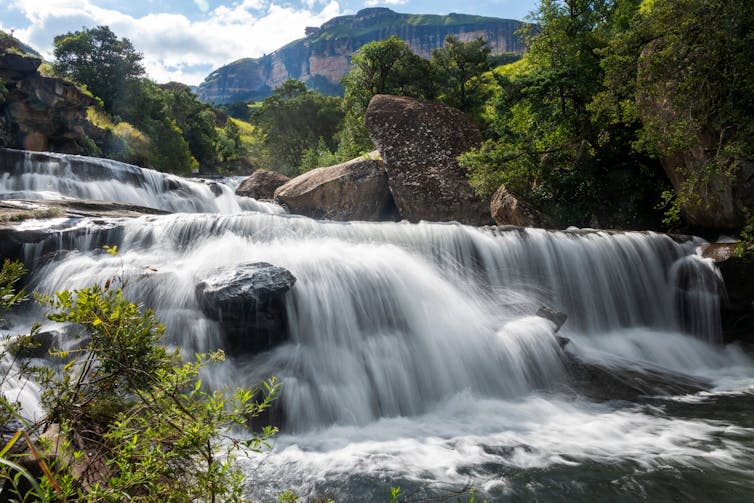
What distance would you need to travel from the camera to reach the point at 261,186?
2080cm

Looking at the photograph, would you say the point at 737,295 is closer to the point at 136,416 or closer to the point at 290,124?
the point at 136,416

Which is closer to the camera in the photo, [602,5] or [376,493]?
[376,493]

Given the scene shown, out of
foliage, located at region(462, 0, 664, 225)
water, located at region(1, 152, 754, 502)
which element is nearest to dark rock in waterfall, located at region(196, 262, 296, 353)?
water, located at region(1, 152, 754, 502)

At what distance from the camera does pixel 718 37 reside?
8227 millimetres

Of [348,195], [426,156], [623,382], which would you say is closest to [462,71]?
[426,156]

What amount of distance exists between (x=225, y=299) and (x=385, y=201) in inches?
435

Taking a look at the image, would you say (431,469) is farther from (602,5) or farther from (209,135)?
(209,135)

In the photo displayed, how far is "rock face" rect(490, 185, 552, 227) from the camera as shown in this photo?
1256 cm

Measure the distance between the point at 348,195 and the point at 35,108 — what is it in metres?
15.0

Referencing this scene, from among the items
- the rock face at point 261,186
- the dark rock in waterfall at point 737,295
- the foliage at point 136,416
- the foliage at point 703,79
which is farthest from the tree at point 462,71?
the foliage at point 136,416

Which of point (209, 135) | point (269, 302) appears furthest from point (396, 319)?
point (209, 135)

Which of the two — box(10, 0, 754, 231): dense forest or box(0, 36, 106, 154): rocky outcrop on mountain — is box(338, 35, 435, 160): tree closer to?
box(10, 0, 754, 231): dense forest

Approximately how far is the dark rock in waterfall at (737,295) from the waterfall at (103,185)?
13.9 meters

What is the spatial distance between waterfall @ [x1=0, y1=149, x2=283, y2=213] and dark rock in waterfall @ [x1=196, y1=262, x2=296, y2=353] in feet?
31.3
